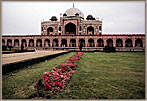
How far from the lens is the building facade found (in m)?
32.0

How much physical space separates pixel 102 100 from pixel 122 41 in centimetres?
3233

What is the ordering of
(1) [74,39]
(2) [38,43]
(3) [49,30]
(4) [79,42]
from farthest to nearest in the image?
(3) [49,30], (2) [38,43], (1) [74,39], (4) [79,42]

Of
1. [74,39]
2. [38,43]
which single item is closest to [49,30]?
[38,43]

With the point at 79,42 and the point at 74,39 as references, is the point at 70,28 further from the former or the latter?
the point at 79,42

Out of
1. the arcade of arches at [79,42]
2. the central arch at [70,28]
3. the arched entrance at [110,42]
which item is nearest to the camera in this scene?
the arcade of arches at [79,42]

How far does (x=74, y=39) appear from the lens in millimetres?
35656

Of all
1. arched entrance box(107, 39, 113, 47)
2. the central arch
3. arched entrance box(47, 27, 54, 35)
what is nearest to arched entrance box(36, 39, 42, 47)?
arched entrance box(47, 27, 54, 35)

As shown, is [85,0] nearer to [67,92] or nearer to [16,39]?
[67,92]

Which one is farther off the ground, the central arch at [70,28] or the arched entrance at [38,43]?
the central arch at [70,28]

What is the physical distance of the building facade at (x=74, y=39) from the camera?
3196 centimetres

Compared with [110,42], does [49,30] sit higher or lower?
higher

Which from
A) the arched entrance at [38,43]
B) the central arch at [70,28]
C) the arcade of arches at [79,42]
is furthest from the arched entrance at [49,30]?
the arched entrance at [38,43]

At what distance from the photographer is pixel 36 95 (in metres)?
3.30

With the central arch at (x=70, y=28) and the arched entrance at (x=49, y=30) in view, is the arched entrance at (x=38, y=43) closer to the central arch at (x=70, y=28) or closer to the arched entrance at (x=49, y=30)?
the arched entrance at (x=49, y=30)
